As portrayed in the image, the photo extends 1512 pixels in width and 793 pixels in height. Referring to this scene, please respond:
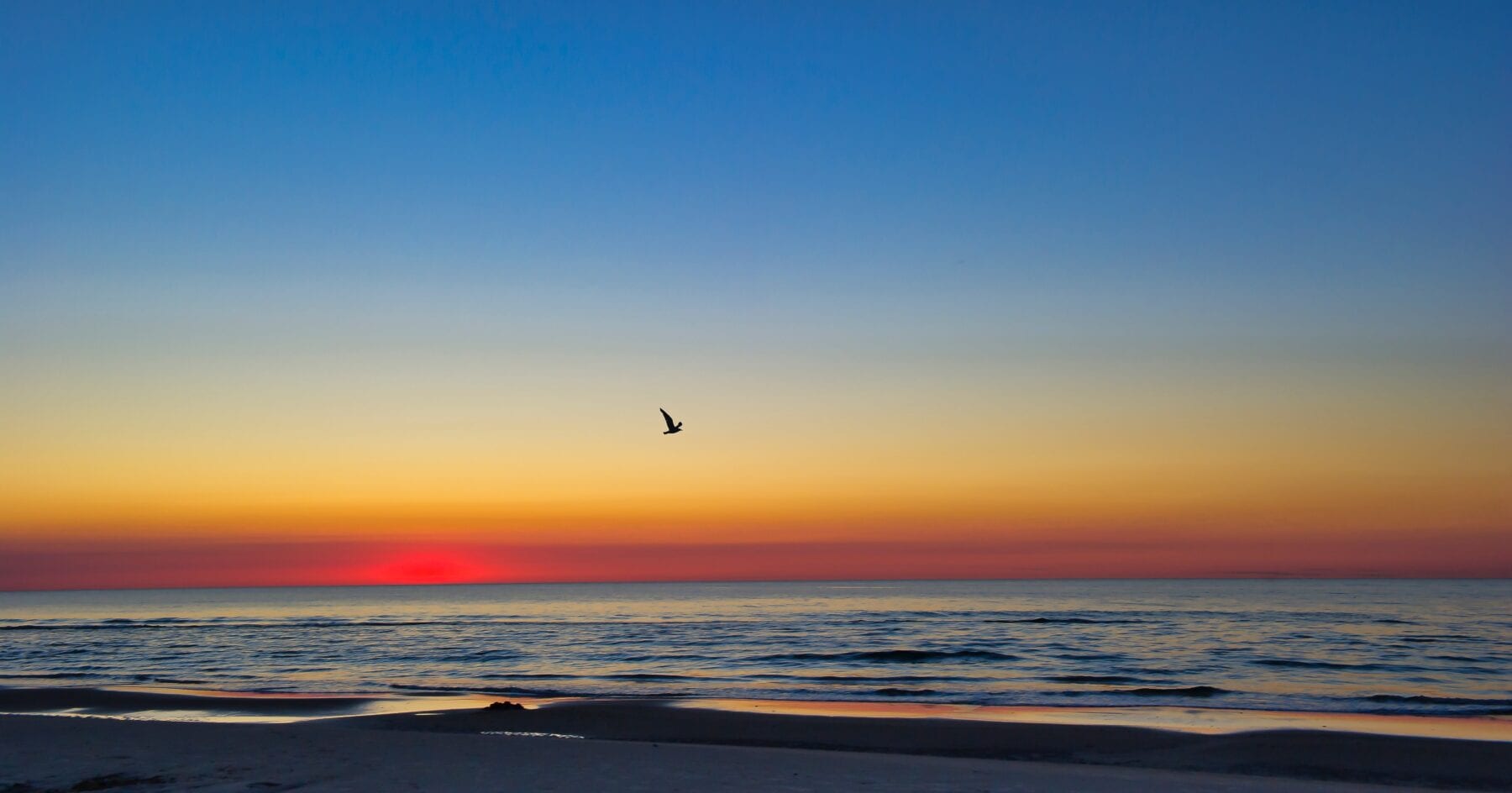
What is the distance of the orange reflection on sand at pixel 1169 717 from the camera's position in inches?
792

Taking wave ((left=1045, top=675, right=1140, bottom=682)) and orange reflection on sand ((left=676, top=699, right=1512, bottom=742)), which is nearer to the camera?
orange reflection on sand ((left=676, top=699, right=1512, bottom=742))

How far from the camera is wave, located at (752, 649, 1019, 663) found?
126ft

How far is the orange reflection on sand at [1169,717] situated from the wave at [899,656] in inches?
503

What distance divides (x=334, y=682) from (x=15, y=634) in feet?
142

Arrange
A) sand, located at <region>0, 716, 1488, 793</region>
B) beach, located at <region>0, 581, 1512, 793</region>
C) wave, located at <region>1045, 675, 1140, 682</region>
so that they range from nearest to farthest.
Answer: sand, located at <region>0, 716, 1488, 793</region>, beach, located at <region>0, 581, 1512, 793</region>, wave, located at <region>1045, 675, 1140, 682</region>

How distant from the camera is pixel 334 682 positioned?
31.0 metres

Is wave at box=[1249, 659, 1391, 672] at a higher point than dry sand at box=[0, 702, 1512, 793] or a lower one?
lower

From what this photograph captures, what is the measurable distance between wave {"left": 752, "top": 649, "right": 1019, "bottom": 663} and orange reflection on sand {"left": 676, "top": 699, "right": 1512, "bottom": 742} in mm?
12780

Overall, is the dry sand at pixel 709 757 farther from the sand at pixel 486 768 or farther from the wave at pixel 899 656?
the wave at pixel 899 656

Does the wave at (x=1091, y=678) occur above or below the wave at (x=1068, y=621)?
above

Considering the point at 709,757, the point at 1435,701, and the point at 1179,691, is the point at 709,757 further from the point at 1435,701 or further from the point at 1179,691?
the point at 1435,701

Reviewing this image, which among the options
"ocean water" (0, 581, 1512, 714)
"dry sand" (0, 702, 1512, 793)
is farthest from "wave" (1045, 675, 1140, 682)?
"dry sand" (0, 702, 1512, 793)

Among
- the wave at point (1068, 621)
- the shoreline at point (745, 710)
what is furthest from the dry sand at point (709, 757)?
the wave at point (1068, 621)

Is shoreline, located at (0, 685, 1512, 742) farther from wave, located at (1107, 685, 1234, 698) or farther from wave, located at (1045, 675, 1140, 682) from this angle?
wave, located at (1045, 675, 1140, 682)
